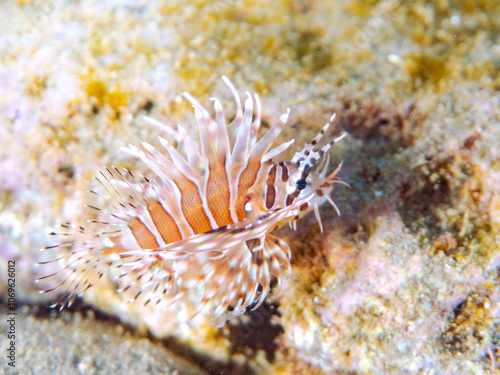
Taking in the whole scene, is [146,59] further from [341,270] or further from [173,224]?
[341,270]

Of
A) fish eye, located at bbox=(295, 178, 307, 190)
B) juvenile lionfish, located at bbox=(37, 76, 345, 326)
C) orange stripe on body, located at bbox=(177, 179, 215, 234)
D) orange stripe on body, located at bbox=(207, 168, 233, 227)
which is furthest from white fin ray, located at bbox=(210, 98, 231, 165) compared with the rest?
fish eye, located at bbox=(295, 178, 307, 190)

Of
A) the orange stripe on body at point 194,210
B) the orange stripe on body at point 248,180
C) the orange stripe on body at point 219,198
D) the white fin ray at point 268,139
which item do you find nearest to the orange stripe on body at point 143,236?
the orange stripe on body at point 194,210

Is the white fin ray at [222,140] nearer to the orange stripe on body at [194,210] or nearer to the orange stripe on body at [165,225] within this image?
the orange stripe on body at [194,210]

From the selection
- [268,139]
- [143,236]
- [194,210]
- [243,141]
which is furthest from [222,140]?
[143,236]

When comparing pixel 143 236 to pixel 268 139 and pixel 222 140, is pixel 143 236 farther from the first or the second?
pixel 268 139

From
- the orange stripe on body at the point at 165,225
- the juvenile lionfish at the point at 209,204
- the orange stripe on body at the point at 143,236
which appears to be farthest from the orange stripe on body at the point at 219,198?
the orange stripe on body at the point at 143,236

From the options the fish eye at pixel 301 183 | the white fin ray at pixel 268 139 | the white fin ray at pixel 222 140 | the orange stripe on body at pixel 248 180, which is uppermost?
the white fin ray at pixel 222 140

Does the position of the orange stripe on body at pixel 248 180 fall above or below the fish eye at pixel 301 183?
above

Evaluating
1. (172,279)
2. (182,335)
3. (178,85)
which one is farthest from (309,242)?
(178,85)

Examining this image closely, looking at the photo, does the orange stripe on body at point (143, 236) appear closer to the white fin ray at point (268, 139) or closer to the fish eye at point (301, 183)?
the white fin ray at point (268, 139)
